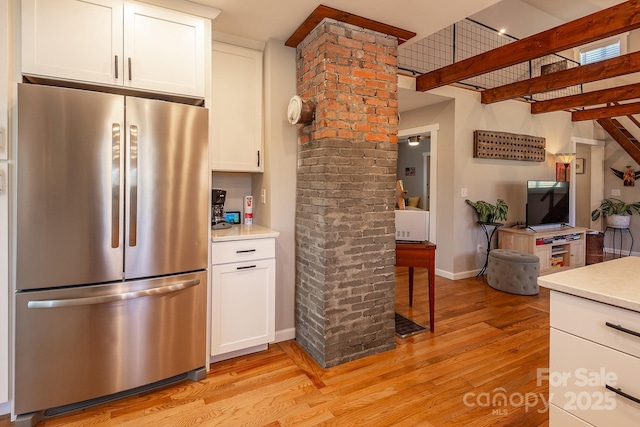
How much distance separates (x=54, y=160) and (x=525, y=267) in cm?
455

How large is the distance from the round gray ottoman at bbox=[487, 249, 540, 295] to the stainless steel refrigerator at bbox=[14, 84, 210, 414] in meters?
3.62

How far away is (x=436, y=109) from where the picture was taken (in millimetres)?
4855

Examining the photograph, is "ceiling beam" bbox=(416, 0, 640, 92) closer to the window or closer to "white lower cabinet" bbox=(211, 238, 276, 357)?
"white lower cabinet" bbox=(211, 238, 276, 357)

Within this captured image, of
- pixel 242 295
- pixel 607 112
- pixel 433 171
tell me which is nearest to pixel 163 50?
pixel 242 295

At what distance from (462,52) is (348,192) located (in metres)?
3.86

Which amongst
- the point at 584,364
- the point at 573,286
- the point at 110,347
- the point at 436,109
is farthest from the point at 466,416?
the point at 436,109

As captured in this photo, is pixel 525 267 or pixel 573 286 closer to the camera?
pixel 573 286

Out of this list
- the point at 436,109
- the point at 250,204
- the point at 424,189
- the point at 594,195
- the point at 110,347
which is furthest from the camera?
the point at 424,189

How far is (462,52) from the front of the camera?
4.93m

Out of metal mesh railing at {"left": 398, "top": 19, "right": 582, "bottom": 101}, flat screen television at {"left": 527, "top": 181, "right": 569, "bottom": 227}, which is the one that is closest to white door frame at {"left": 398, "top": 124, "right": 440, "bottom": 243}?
metal mesh railing at {"left": 398, "top": 19, "right": 582, "bottom": 101}

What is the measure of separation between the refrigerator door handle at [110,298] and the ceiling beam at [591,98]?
220 inches

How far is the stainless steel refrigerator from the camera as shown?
5.76 ft

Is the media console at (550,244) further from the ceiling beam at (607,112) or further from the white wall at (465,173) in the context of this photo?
the ceiling beam at (607,112)

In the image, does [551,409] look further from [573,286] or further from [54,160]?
→ [54,160]
